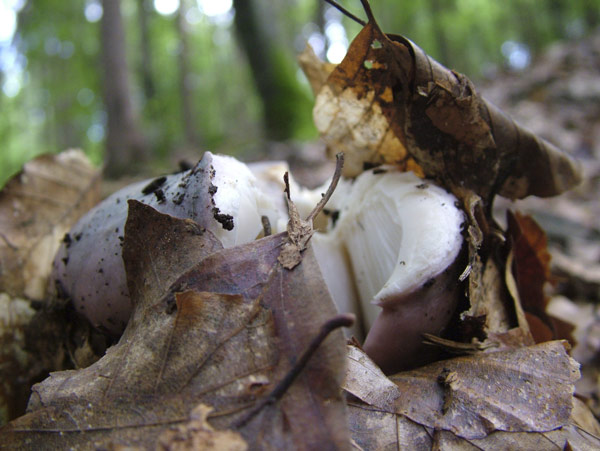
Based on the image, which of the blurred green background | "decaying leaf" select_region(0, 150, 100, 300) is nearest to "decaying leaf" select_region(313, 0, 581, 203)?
"decaying leaf" select_region(0, 150, 100, 300)

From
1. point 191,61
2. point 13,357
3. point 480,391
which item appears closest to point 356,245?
point 480,391

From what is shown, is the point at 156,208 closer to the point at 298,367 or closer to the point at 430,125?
the point at 298,367

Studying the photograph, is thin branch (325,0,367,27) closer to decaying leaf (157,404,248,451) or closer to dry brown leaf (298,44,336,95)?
dry brown leaf (298,44,336,95)

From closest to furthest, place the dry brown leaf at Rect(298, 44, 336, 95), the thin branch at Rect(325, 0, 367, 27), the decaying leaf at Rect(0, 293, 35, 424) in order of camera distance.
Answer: the thin branch at Rect(325, 0, 367, 27) < the decaying leaf at Rect(0, 293, 35, 424) < the dry brown leaf at Rect(298, 44, 336, 95)

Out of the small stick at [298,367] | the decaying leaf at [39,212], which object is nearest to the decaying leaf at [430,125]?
the small stick at [298,367]

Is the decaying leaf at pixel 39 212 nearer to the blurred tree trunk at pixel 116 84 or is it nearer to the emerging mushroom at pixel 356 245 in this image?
the emerging mushroom at pixel 356 245
